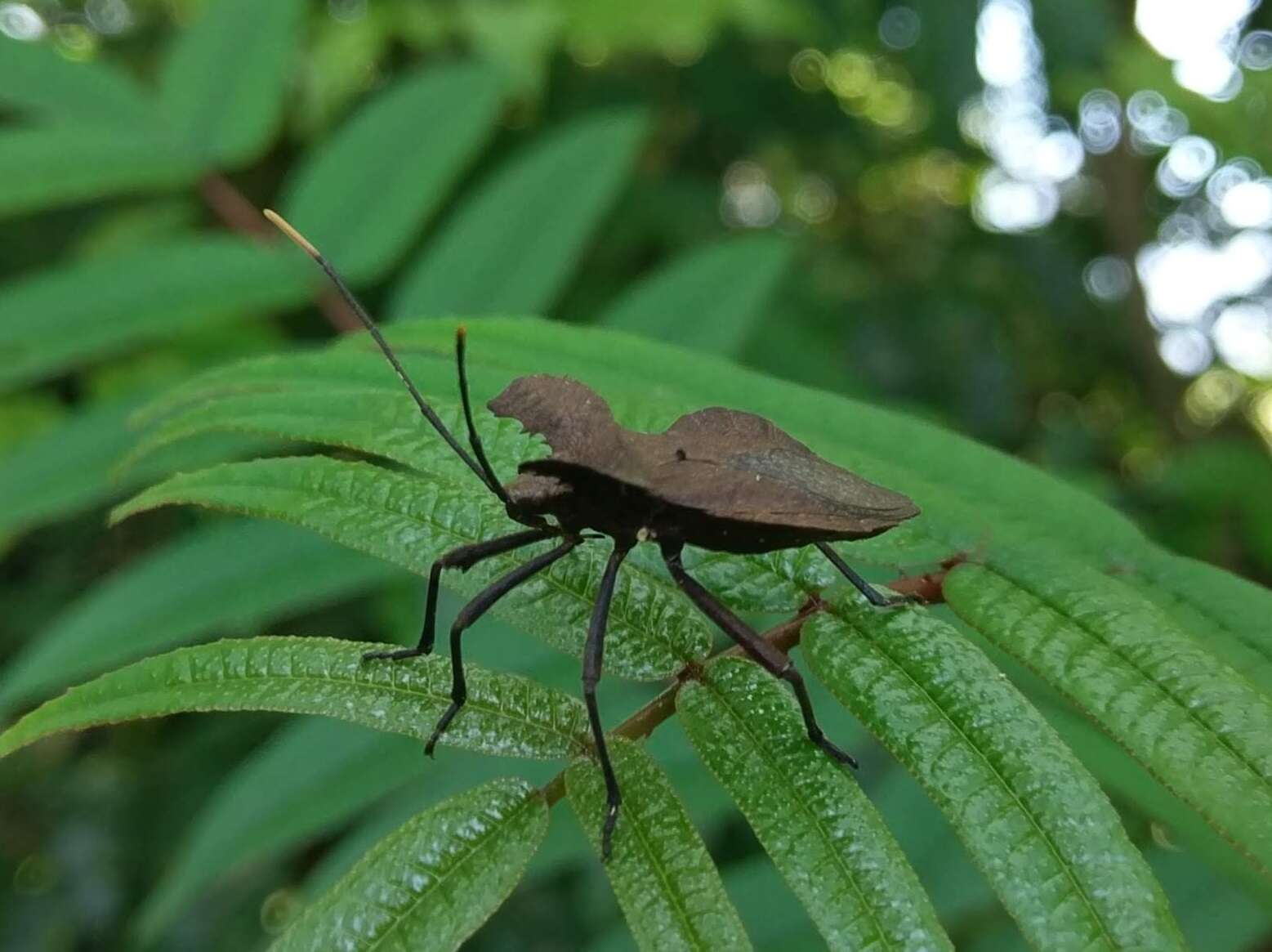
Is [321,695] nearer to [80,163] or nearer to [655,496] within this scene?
[655,496]

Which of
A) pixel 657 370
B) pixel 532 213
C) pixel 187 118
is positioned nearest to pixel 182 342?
pixel 187 118

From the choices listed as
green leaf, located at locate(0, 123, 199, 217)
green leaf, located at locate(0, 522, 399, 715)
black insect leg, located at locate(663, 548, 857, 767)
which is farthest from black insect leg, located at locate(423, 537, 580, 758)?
green leaf, located at locate(0, 123, 199, 217)

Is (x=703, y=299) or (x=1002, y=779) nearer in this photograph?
(x=1002, y=779)

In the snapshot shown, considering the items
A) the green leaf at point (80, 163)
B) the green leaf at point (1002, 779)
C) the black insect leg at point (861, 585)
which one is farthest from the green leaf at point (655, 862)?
the green leaf at point (80, 163)

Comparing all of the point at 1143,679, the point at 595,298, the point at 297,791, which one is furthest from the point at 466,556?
the point at 595,298

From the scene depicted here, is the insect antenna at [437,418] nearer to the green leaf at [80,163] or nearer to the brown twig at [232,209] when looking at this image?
the brown twig at [232,209]

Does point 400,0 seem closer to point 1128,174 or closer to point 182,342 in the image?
point 182,342

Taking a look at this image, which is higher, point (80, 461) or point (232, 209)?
point (232, 209)
